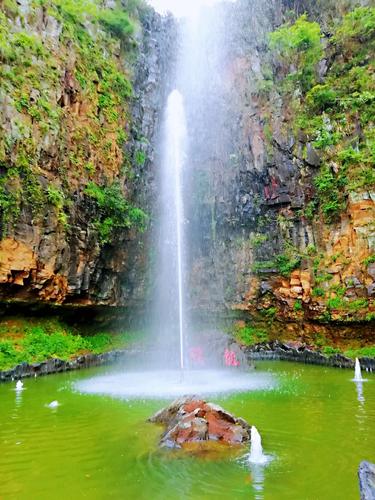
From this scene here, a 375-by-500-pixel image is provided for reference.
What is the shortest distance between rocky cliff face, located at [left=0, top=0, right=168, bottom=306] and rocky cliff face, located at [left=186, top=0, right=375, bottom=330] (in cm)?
525

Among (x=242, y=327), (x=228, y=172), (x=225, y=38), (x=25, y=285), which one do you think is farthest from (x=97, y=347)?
(x=225, y=38)

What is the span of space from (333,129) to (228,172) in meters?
7.43

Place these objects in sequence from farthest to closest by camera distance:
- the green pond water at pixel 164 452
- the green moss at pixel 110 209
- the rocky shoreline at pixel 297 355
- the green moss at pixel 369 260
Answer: the green moss at pixel 110 209, the green moss at pixel 369 260, the rocky shoreline at pixel 297 355, the green pond water at pixel 164 452

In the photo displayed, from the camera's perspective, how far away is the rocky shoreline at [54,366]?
14.3 meters

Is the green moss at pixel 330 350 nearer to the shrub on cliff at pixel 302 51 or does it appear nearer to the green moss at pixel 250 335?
the green moss at pixel 250 335

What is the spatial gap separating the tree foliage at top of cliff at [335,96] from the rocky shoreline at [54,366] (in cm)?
1362

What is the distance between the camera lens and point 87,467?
5867 mm

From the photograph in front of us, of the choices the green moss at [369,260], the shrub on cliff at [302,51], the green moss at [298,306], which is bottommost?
the green moss at [298,306]

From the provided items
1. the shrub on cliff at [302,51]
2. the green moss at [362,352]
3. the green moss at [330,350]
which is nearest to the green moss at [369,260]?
the green moss at [362,352]

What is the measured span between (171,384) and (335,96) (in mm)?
18420

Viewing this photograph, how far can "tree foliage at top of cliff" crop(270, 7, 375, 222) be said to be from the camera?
828 inches

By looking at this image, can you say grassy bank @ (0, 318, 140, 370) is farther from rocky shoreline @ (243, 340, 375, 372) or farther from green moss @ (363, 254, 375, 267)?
green moss @ (363, 254, 375, 267)

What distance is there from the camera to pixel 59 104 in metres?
19.5

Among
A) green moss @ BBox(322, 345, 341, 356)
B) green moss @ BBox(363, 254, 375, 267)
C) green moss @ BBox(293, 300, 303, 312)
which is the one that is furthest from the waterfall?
green moss @ BBox(363, 254, 375, 267)
